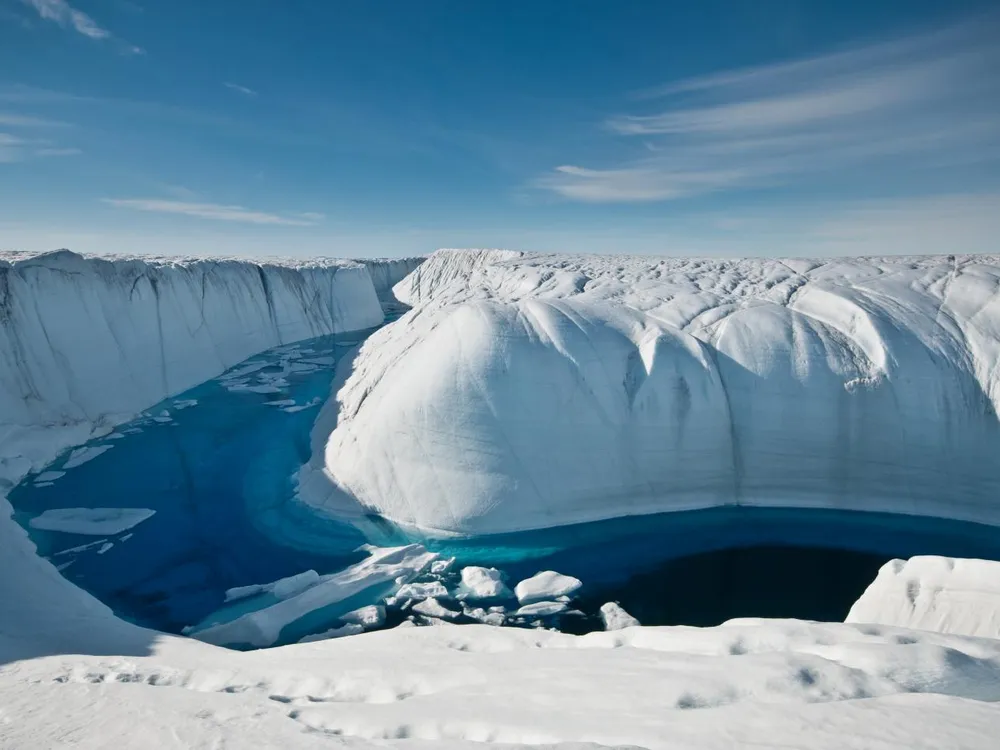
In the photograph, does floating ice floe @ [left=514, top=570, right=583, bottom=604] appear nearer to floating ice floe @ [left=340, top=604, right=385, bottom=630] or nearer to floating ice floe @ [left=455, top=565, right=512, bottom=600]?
floating ice floe @ [left=455, top=565, right=512, bottom=600]

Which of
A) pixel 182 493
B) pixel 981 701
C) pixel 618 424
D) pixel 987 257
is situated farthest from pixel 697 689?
pixel 987 257

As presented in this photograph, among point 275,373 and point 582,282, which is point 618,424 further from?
point 275,373

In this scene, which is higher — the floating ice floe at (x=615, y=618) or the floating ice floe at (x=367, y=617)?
the floating ice floe at (x=615, y=618)

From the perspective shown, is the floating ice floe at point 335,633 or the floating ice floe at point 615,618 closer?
the floating ice floe at point 335,633

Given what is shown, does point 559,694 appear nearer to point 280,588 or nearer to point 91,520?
point 280,588

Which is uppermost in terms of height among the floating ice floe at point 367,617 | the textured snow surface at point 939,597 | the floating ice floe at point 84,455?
the textured snow surface at point 939,597

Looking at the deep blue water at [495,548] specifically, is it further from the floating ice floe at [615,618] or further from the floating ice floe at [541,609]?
the floating ice floe at [541,609]

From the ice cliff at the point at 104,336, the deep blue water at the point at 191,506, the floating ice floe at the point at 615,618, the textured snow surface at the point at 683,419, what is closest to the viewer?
the floating ice floe at the point at 615,618

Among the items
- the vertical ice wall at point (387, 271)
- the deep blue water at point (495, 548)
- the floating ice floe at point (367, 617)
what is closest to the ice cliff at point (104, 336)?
the deep blue water at point (495, 548)
